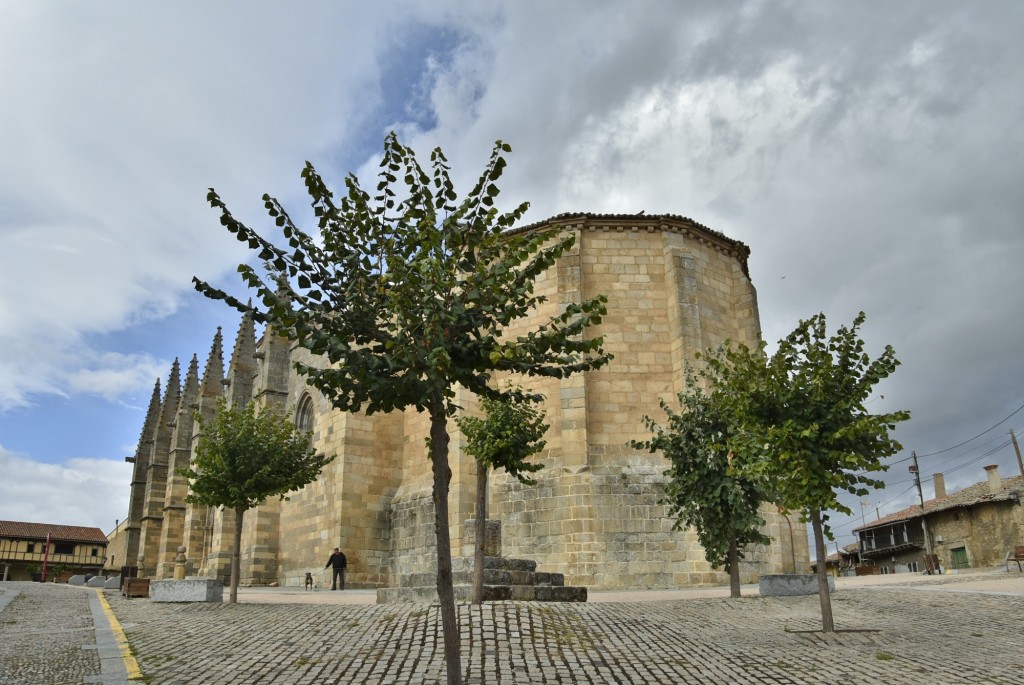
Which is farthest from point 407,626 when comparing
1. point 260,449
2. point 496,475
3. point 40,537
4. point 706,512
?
point 40,537

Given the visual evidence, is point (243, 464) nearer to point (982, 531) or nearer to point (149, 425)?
point (982, 531)

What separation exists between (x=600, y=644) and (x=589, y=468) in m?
10.2

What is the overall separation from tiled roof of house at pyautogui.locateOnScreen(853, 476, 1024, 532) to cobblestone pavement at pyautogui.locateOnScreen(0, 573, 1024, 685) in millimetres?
25879

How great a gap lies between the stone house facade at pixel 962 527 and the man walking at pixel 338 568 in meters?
27.6

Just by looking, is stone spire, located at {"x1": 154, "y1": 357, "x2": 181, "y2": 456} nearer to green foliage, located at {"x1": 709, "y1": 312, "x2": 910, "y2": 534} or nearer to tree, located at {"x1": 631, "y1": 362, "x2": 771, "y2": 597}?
tree, located at {"x1": 631, "y1": 362, "x2": 771, "y2": 597}

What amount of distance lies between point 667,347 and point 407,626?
12.6m

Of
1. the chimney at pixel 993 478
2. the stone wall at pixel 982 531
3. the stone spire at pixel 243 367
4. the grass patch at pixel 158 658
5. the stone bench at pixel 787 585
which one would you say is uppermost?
the stone spire at pixel 243 367

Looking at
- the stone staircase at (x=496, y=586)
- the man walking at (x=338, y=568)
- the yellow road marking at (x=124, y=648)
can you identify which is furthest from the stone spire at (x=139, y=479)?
the stone staircase at (x=496, y=586)

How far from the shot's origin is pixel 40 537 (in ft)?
204

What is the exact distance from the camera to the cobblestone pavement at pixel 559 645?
677 cm

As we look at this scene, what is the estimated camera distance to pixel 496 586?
10.3 metres

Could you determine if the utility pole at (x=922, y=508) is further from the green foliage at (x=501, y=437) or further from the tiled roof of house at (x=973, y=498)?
the green foliage at (x=501, y=437)

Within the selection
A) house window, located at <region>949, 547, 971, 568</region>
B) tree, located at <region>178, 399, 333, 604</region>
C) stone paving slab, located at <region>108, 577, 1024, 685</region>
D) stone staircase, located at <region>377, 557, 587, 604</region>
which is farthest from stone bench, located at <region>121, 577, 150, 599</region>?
house window, located at <region>949, 547, 971, 568</region>

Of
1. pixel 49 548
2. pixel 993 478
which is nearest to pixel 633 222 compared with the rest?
pixel 993 478
